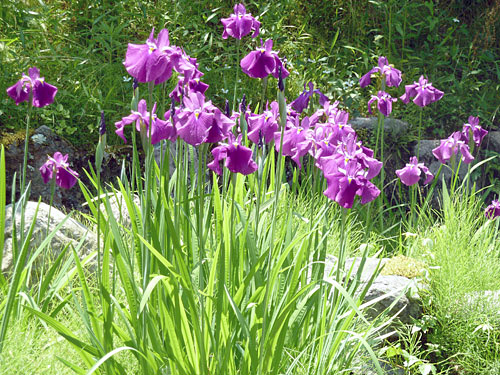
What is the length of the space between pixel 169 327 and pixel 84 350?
29 centimetres

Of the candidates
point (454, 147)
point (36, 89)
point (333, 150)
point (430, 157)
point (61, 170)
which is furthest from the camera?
point (430, 157)

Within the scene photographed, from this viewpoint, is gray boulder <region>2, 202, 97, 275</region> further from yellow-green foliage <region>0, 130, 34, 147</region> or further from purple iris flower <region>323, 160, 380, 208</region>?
purple iris flower <region>323, 160, 380, 208</region>

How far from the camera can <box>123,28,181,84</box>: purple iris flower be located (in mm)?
1524

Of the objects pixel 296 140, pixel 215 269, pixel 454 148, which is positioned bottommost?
pixel 454 148

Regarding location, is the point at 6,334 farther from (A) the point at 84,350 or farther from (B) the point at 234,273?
(B) the point at 234,273

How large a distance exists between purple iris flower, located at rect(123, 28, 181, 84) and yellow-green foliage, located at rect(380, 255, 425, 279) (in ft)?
5.95

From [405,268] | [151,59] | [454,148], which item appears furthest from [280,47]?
[151,59]

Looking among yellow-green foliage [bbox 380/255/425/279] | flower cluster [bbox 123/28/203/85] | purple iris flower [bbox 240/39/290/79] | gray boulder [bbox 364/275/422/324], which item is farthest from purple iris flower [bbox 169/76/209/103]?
yellow-green foliage [bbox 380/255/425/279]

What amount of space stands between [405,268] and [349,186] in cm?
152

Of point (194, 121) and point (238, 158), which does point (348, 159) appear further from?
point (194, 121)

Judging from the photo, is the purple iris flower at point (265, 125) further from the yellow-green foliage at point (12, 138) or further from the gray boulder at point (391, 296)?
the yellow-green foliage at point (12, 138)

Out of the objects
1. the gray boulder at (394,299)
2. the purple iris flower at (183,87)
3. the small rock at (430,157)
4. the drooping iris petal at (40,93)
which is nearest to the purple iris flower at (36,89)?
the drooping iris petal at (40,93)

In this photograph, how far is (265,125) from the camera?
2010 millimetres

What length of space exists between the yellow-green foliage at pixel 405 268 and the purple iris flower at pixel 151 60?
1.81 metres
